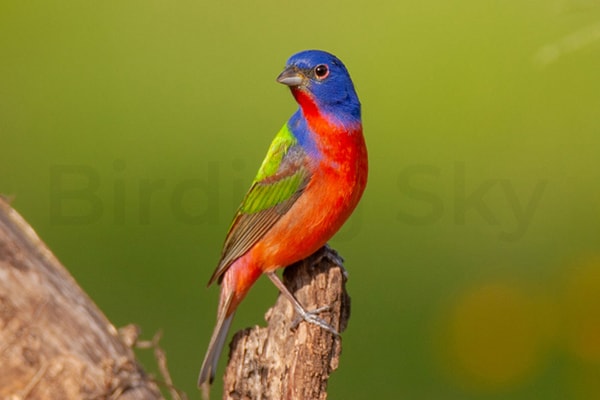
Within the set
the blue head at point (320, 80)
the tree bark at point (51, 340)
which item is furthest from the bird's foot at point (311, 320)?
the tree bark at point (51, 340)

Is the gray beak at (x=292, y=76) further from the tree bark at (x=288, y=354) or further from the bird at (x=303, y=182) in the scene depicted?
the tree bark at (x=288, y=354)

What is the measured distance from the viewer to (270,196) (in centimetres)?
441

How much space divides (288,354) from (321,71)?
139cm

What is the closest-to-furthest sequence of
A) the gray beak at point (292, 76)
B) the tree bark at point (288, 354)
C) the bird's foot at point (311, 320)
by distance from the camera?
the tree bark at point (288, 354) → the bird's foot at point (311, 320) → the gray beak at point (292, 76)

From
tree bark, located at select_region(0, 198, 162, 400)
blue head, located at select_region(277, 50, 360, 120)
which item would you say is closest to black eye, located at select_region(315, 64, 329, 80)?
blue head, located at select_region(277, 50, 360, 120)

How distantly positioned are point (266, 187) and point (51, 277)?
6.95ft

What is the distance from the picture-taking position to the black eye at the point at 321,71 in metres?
4.21

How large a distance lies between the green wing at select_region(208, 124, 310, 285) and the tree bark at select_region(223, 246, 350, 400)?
0.51m

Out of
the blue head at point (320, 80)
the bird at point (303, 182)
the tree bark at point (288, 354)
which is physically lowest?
the tree bark at point (288, 354)

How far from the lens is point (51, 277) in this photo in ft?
7.88

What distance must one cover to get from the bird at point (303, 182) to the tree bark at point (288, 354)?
256mm

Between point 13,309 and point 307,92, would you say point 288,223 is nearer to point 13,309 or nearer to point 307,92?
point 307,92

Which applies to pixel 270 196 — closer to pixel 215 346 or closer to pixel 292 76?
pixel 292 76

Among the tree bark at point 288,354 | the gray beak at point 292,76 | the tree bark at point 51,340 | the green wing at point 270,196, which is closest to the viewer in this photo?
the tree bark at point 51,340
